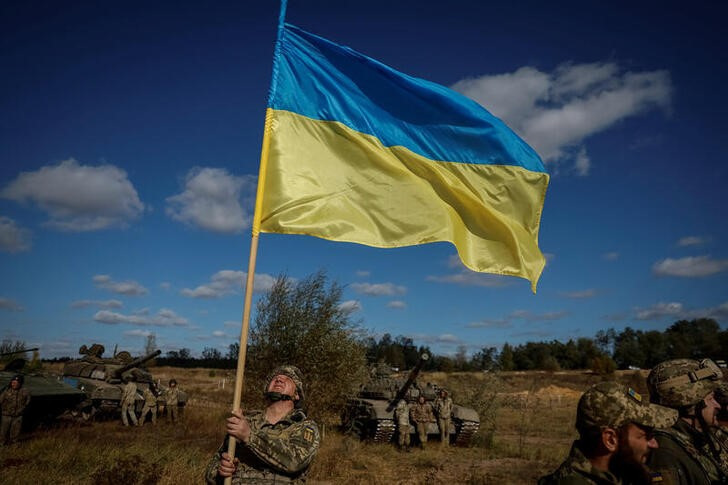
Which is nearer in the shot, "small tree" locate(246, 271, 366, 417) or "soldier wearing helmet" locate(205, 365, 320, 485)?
"soldier wearing helmet" locate(205, 365, 320, 485)

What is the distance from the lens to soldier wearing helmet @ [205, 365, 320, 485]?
291cm

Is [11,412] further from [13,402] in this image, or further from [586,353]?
[586,353]

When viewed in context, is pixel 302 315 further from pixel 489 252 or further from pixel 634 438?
pixel 634 438

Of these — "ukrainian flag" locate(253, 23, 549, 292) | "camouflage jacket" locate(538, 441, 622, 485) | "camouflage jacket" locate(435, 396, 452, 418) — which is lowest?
"camouflage jacket" locate(435, 396, 452, 418)

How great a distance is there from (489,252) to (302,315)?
1175 cm

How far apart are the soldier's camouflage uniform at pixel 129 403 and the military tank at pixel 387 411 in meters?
7.12

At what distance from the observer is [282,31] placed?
4121 mm

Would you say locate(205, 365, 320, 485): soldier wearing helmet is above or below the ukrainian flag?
below

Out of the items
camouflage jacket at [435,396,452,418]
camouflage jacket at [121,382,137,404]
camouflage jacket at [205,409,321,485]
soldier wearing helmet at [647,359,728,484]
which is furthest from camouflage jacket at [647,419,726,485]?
camouflage jacket at [121,382,137,404]

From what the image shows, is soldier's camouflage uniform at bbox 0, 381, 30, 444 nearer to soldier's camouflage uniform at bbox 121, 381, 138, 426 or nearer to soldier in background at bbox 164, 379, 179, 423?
soldier's camouflage uniform at bbox 121, 381, 138, 426

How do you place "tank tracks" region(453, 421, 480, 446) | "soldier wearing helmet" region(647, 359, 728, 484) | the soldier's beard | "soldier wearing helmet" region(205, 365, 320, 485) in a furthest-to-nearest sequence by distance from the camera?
"tank tracks" region(453, 421, 480, 446)
"soldier wearing helmet" region(647, 359, 728, 484)
"soldier wearing helmet" region(205, 365, 320, 485)
the soldier's beard

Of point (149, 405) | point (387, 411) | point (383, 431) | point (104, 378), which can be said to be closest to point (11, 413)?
point (149, 405)

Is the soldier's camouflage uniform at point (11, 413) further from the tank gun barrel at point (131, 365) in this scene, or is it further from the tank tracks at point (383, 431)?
the tank tracks at point (383, 431)

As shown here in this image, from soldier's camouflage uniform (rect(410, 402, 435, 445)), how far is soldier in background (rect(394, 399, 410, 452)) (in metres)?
0.24
